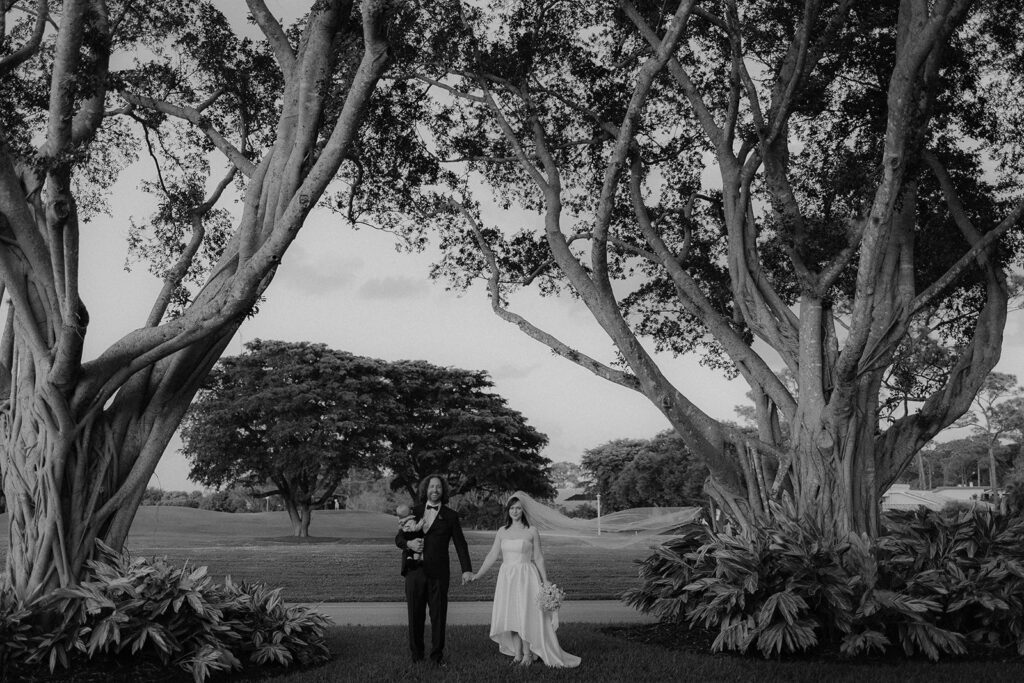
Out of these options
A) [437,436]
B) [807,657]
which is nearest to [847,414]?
[807,657]

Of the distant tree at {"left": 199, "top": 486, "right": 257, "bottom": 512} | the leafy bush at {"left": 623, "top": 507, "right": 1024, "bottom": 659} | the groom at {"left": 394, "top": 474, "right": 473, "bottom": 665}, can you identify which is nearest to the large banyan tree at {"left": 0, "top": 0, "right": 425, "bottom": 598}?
the groom at {"left": 394, "top": 474, "right": 473, "bottom": 665}

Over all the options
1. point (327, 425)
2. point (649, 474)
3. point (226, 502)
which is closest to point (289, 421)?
point (327, 425)

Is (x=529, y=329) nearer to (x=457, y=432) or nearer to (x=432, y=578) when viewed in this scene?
(x=432, y=578)

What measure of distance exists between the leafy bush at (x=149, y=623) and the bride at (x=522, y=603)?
1910 mm

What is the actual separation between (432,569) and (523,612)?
3.29ft

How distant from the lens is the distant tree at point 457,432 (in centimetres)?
4606

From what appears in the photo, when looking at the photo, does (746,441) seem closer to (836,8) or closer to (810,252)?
(810,252)

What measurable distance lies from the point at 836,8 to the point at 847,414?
567 centimetres

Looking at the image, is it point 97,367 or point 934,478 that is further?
point 934,478

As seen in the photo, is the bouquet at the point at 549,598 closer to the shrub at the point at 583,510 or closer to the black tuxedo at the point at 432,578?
the black tuxedo at the point at 432,578

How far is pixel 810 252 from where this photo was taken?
13.1 meters

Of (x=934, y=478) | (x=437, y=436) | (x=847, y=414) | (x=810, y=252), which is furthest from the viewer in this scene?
(x=934, y=478)

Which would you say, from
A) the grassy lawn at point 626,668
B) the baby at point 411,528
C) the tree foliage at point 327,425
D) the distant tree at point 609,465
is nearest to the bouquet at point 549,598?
the grassy lawn at point 626,668

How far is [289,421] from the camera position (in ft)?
134
